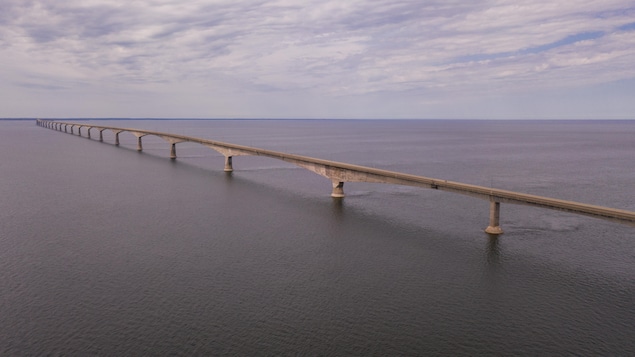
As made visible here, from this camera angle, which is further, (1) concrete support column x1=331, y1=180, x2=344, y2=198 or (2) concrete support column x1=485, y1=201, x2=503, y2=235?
(1) concrete support column x1=331, y1=180, x2=344, y2=198

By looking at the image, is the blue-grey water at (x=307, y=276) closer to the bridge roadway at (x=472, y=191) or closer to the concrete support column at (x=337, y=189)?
the concrete support column at (x=337, y=189)

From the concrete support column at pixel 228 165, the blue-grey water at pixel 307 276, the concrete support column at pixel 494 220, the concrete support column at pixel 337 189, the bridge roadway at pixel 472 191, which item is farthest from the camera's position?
the concrete support column at pixel 228 165

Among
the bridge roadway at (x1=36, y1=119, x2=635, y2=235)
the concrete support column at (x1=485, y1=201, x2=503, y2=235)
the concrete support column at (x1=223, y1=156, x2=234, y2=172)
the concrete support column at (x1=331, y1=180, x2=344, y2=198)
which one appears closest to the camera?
the bridge roadway at (x1=36, y1=119, x2=635, y2=235)

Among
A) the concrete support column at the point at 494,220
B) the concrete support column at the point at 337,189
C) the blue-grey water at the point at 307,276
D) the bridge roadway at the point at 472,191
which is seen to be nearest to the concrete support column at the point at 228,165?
the bridge roadway at the point at 472,191

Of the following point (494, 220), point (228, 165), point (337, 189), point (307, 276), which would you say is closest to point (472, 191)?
point (494, 220)

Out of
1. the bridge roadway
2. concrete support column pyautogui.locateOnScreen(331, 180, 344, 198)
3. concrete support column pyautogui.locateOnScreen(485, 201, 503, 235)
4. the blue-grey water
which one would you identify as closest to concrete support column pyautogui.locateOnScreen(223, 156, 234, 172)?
the bridge roadway

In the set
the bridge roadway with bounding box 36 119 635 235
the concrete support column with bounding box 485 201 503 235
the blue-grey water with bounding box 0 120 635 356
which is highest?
the bridge roadway with bounding box 36 119 635 235

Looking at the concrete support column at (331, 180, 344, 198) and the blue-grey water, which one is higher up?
the concrete support column at (331, 180, 344, 198)

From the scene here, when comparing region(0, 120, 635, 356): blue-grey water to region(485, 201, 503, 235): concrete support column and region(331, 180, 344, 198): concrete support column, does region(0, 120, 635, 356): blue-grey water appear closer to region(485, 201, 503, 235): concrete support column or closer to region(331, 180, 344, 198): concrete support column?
region(331, 180, 344, 198): concrete support column

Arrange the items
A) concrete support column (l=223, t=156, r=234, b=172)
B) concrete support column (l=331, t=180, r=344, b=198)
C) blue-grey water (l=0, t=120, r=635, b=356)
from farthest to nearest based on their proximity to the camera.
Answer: concrete support column (l=223, t=156, r=234, b=172) < concrete support column (l=331, t=180, r=344, b=198) < blue-grey water (l=0, t=120, r=635, b=356)
